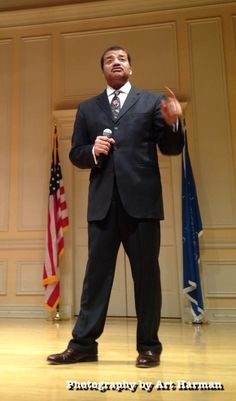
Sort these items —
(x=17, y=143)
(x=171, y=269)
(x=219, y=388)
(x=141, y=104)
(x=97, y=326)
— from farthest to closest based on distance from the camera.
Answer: (x=17, y=143) < (x=171, y=269) < (x=141, y=104) < (x=97, y=326) < (x=219, y=388)

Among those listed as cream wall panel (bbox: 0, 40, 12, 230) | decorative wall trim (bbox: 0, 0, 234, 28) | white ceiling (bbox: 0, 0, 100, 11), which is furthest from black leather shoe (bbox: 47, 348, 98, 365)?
white ceiling (bbox: 0, 0, 100, 11)

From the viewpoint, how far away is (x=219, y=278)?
14.3 ft

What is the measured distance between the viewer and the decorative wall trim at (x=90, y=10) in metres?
5.01

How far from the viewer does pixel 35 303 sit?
4.70 meters

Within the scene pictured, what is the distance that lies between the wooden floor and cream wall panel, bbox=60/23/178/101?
333 cm

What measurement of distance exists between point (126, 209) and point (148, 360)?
2.30ft

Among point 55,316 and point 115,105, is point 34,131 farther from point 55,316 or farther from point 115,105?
point 115,105

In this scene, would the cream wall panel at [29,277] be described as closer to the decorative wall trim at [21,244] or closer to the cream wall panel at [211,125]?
the decorative wall trim at [21,244]

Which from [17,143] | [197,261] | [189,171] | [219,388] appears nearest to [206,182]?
[189,171]

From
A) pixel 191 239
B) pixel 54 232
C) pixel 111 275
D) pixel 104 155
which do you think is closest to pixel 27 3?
pixel 54 232

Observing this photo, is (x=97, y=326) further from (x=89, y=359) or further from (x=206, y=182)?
(x=206, y=182)

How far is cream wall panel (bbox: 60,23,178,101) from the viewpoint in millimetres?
4918

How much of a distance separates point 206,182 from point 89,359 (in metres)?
3.15

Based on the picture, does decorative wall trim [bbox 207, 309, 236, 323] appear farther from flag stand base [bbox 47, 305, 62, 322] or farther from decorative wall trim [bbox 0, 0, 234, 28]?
decorative wall trim [bbox 0, 0, 234, 28]
